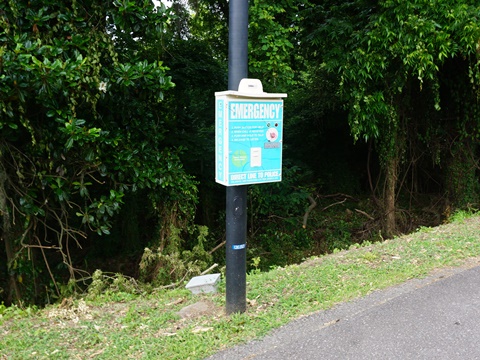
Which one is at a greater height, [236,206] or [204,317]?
[236,206]

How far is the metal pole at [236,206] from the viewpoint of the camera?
3.38 metres

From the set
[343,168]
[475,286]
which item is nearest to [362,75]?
[475,286]

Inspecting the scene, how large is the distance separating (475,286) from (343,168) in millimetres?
9686

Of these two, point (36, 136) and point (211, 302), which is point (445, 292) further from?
point (36, 136)

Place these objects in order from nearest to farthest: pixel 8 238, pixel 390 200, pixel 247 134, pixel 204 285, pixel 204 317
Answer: pixel 247 134 < pixel 204 317 < pixel 204 285 < pixel 8 238 < pixel 390 200

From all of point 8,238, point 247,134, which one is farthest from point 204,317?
point 8,238

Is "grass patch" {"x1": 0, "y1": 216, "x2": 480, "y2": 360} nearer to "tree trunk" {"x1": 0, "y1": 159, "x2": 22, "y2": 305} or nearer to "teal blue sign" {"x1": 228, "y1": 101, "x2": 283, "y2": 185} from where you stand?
"teal blue sign" {"x1": 228, "y1": 101, "x2": 283, "y2": 185}

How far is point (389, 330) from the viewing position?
3.29 metres

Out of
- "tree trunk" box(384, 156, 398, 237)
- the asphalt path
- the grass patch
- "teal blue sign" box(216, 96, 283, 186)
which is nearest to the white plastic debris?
the grass patch

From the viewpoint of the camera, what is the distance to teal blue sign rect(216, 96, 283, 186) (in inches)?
131

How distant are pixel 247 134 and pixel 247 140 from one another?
48 mm

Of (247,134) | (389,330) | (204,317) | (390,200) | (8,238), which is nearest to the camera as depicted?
(389,330)

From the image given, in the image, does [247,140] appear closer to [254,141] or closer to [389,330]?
[254,141]

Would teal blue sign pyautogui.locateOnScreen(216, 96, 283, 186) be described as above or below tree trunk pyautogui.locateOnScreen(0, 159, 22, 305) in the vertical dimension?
above
